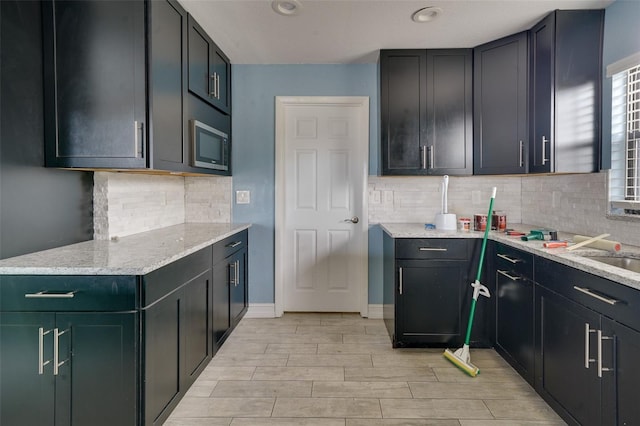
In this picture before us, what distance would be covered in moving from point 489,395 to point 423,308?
29.3 inches

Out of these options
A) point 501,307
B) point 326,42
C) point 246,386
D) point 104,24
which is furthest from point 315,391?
A: point 326,42

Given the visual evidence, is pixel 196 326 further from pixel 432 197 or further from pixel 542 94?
pixel 542 94

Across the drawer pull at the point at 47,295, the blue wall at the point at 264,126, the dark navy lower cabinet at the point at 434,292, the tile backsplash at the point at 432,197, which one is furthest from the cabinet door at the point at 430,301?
the drawer pull at the point at 47,295

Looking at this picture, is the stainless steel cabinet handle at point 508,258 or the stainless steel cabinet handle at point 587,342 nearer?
the stainless steel cabinet handle at point 587,342

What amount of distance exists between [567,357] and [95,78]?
9.15 feet

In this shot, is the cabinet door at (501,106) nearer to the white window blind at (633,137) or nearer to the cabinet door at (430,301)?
the white window blind at (633,137)

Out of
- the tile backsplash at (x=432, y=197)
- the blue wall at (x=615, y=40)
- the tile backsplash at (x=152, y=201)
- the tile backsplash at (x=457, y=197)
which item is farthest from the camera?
the tile backsplash at (x=432, y=197)

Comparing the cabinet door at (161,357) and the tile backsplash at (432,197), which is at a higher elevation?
the tile backsplash at (432,197)

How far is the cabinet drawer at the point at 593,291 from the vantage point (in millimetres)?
1487

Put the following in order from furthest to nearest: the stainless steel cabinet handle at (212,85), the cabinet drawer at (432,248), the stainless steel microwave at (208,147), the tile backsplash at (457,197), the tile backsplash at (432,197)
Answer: the tile backsplash at (432,197) → the tile backsplash at (457,197) → the stainless steel cabinet handle at (212,85) → the cabinet drawer at (432,248) → the stainless steel microwave at (208,147)

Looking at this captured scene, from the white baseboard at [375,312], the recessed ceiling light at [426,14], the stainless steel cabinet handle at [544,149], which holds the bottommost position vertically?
the white baseboard at [375,312]

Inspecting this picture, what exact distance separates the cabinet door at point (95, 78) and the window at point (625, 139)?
2769 millimetres

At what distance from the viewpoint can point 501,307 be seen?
106 inches

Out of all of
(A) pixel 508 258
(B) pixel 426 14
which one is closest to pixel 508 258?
(A) pixel 508 258
